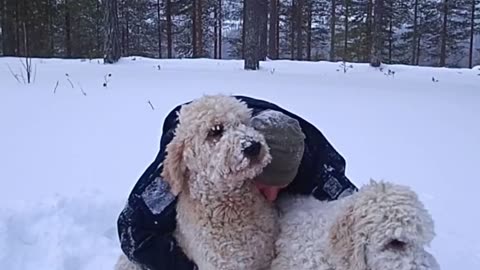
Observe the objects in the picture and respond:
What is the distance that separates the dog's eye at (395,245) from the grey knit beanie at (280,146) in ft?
1.57

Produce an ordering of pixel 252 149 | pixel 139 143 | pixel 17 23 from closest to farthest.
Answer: pixel 252 149 < pixel 139 143 < pixel 17 23

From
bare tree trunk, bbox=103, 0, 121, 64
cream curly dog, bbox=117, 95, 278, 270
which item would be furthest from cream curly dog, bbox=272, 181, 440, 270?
bare tree trunk, bbox=103, 0, 121, 64

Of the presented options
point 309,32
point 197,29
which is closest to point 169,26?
point 197,29

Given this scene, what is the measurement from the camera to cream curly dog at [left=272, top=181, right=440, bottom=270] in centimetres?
145

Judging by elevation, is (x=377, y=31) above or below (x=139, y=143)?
above

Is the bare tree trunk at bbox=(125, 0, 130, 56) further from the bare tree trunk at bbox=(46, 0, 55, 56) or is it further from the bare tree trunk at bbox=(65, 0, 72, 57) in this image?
the bare tree trunk at bbox=(46, 0, 55, 56)

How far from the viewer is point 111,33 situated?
12453 millimetres

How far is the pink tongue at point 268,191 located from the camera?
6.20 feet

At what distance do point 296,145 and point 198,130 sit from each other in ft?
0.99

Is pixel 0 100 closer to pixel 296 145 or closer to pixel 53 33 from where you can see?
pixel 296 145

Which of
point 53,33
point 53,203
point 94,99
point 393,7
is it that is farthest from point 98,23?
point 53,203

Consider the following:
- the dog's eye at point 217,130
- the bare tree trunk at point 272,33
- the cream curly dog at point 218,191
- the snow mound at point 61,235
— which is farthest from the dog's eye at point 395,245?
the bare tree trunk at point 272,33

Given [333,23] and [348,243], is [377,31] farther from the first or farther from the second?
[333,23]

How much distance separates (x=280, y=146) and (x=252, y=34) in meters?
9.59
